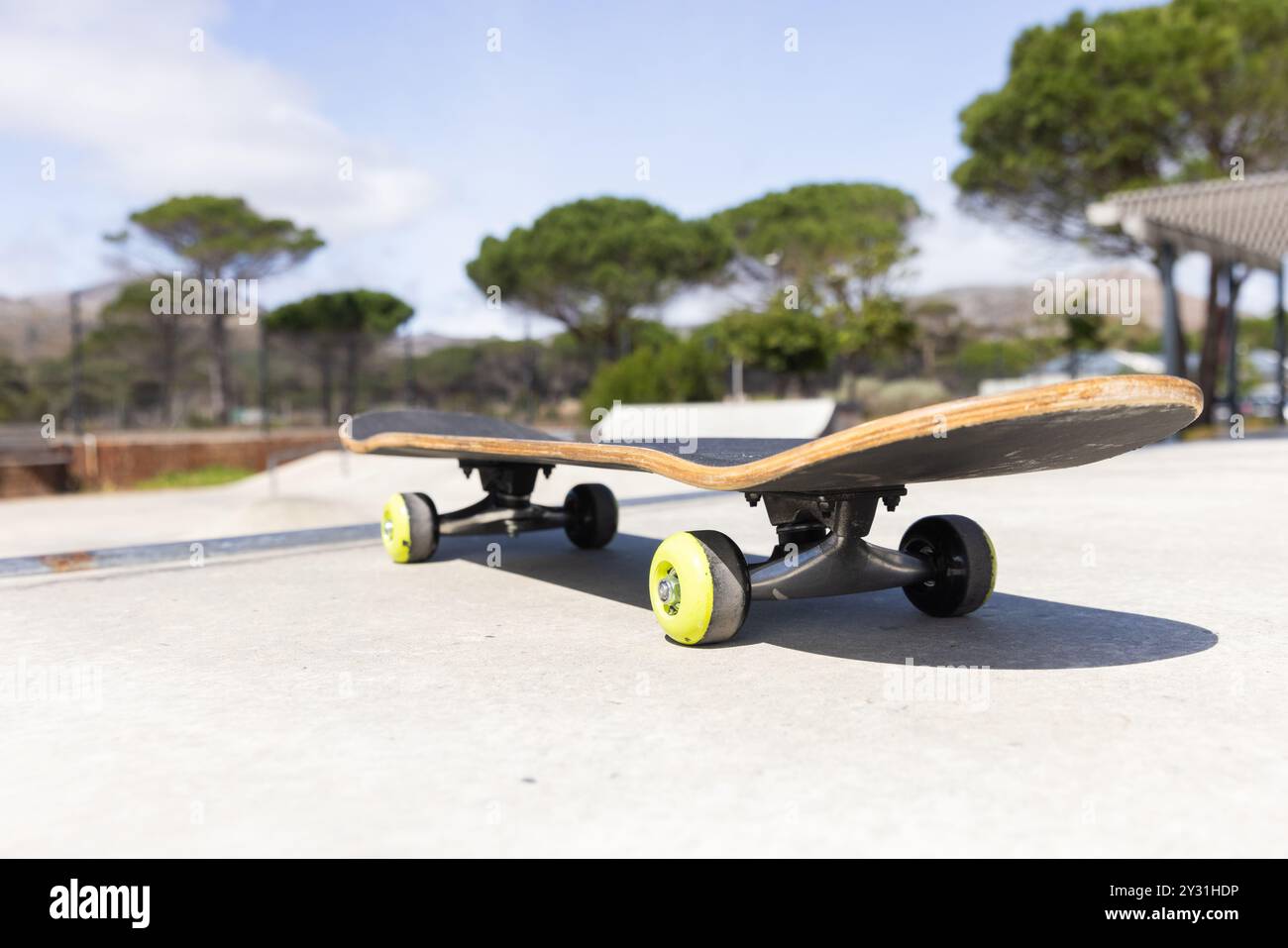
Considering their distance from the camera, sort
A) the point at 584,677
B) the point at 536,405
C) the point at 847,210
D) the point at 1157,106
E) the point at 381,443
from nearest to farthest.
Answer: the point at 584,677
the point at 381,443
the point at 1157,106
the point at 536,405
the point at 847,210

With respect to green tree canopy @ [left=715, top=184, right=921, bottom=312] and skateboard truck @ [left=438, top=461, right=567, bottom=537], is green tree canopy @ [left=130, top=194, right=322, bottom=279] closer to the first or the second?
green tree canopy @ [left=715, top=184, right=921, bottom=312]

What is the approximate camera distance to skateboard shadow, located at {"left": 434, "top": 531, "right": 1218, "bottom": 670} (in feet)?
9.90

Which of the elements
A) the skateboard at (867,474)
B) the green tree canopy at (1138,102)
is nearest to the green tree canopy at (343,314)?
the green tree canopy at (1138,102)

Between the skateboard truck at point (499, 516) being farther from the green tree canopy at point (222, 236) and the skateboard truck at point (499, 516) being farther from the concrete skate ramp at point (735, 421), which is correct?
the green tree canopy at point (222, 236)

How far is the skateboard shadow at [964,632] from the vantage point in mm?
3018

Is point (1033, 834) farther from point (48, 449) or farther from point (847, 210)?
point (847, 210)

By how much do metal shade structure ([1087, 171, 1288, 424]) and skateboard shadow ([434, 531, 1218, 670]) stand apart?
486 inches

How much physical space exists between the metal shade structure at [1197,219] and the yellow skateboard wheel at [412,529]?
489 inches

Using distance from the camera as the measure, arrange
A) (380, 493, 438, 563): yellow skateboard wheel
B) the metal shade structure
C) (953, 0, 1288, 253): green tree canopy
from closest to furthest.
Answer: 1. (380, 493, 438, 563): yellow skateboard wheel
2. the metal shade structure
3. (953, 0, 1288, 253): green tree canopy

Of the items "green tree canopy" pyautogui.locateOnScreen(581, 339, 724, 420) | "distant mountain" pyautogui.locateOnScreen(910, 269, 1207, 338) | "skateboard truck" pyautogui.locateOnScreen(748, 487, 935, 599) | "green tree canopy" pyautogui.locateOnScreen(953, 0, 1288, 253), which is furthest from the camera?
"distant mountain" pyautogui.locateOnScreen(910, 269, 1207, 338)

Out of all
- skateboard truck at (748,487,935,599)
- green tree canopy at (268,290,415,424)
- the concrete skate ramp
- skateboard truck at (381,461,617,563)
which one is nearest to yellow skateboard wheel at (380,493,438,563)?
skateboard truck at (381,461,617,563)

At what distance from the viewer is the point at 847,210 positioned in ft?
142

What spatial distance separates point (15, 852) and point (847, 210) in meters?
44.4
